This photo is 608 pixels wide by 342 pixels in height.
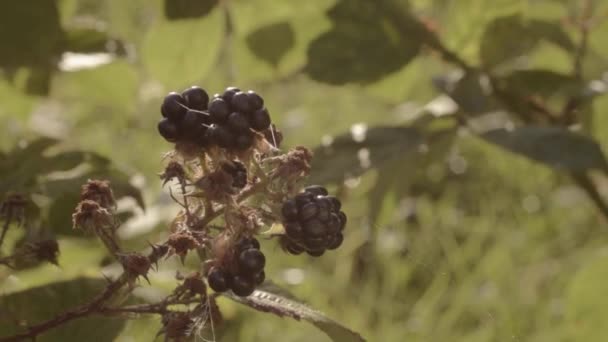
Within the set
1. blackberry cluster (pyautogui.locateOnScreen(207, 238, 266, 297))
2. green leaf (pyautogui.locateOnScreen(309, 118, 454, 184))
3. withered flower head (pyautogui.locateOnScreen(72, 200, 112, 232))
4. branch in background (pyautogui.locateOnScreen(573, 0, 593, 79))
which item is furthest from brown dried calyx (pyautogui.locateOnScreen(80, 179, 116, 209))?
branch in background (pyautogui.locateOnScreen(573, 0, 593, 79))

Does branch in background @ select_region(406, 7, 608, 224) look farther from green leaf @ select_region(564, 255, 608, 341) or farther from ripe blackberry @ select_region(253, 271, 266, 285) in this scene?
ripe blackberry @ select_region(253, 271, 266, 285)

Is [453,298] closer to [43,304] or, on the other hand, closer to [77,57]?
[77,57]

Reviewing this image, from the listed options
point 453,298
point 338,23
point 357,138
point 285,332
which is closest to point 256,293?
point 357,138

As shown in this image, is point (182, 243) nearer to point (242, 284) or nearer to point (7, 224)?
point (242, 284)

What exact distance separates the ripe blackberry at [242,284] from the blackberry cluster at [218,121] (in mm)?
110

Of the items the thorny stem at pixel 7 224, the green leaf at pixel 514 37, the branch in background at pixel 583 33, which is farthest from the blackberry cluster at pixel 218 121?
the branch in background at pixel 583 33

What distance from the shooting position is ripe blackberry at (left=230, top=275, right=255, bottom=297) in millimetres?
655

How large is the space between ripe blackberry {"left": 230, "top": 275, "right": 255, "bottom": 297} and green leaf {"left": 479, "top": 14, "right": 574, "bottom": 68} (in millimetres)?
845

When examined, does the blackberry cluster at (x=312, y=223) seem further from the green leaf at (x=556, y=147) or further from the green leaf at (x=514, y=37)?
the green leaf at (x=514, y=37)

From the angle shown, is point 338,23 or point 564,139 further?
point 338,23

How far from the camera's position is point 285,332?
2211 millimetres

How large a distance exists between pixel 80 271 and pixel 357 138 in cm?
46

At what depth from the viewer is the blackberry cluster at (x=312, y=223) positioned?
0.68 meters

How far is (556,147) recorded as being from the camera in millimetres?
1135
